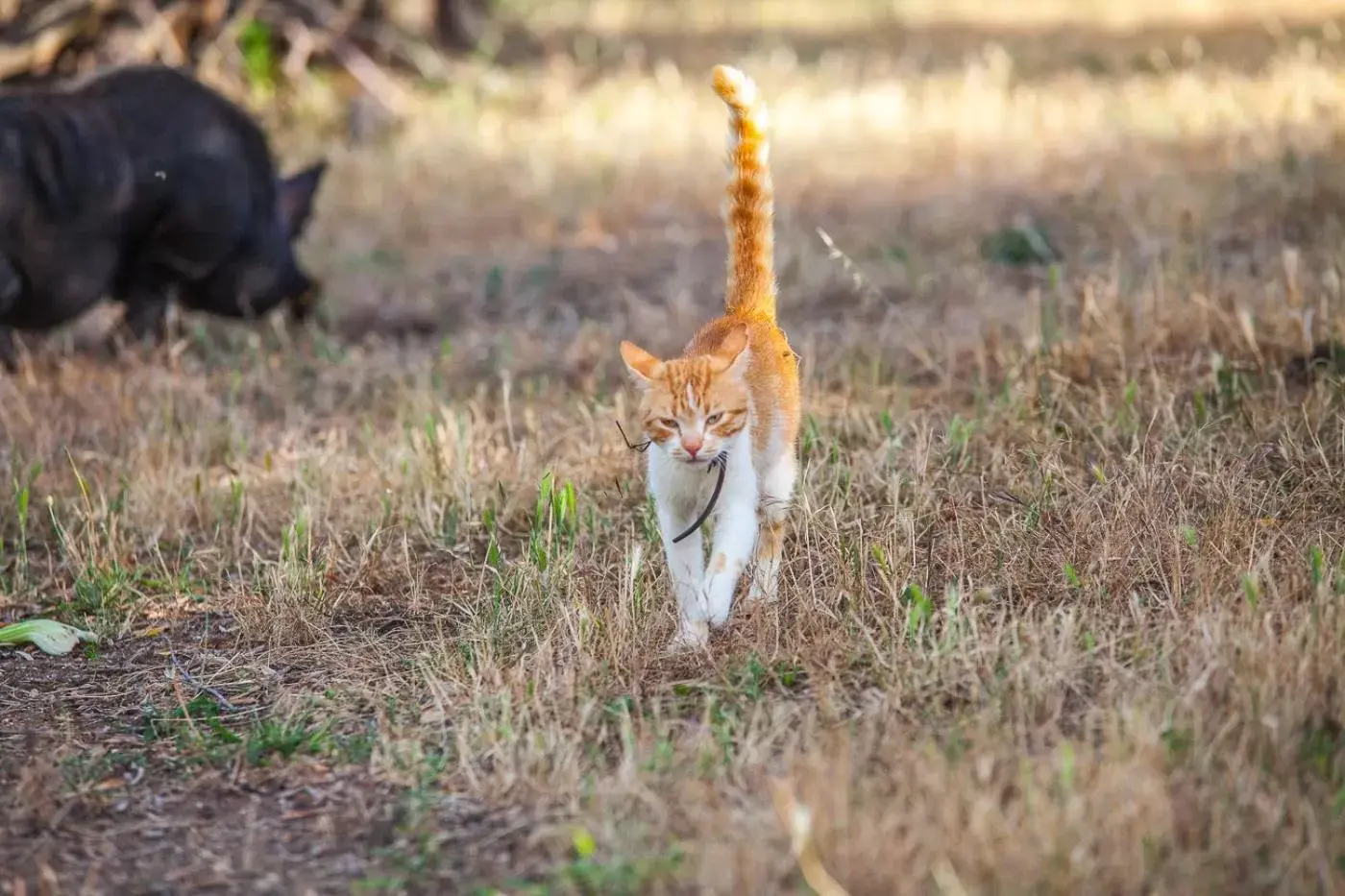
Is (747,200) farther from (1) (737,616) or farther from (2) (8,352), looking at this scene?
(2) (8,352)

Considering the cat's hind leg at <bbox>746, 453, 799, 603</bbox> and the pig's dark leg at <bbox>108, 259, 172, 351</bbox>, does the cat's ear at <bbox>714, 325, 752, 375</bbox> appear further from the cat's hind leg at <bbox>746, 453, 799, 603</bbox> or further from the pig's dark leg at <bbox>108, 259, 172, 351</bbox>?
the pig's dark leg at <bbox>108, 259, 172, 351</bbox>

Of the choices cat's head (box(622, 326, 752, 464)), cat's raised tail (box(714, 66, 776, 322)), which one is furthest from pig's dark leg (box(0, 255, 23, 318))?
cat's head (box(622, 326, 752, 464))

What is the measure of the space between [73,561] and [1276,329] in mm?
3844

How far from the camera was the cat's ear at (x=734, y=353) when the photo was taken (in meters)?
3.55

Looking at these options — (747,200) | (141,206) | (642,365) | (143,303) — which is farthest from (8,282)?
(642,365)

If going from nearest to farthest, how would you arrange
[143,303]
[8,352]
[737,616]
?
[737,616] < [8,352] < [143,303]

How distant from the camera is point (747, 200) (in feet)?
13.4

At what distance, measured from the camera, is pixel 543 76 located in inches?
452

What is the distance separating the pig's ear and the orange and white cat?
352 cm

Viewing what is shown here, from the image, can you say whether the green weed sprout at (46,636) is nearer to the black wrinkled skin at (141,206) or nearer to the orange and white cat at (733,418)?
the orange and white cat at (733,418)

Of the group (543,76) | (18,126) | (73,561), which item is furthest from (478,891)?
(543,76)

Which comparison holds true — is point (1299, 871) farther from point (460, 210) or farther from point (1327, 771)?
point (460, 210)

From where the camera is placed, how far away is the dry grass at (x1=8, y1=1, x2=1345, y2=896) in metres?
2.87

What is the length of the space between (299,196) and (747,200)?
145 inches
